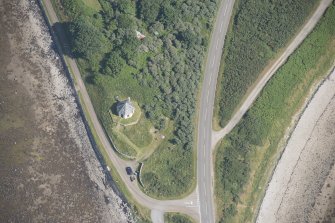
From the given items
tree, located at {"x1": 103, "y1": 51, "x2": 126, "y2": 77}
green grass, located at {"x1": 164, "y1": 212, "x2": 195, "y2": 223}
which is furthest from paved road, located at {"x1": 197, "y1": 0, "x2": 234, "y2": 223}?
tree, located at {"x1": 103, "y1": 51, "x2": 126, "y2": 77}

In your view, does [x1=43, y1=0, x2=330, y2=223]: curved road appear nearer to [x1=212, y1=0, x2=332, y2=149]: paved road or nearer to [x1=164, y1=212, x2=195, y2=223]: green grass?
[x1=212, y1=0, x2=332, y2=149]: paved road

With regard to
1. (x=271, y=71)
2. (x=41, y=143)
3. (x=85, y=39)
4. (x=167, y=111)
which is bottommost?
(x=41, y=143)

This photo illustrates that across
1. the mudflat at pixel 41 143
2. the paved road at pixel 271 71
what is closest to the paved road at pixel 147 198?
the mudflat at pixel 41 143

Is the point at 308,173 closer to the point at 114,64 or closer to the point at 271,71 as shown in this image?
the point at 271,71

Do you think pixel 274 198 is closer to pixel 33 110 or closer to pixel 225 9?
pixel 225 9

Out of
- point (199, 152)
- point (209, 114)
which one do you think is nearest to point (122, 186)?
point (199, 152)

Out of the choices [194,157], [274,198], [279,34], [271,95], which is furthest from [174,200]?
[279,34]

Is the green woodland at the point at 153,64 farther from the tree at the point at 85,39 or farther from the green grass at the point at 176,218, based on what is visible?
the green grass at the point at 176,218
